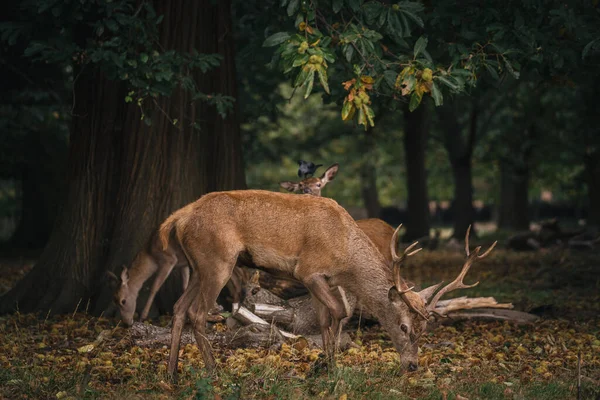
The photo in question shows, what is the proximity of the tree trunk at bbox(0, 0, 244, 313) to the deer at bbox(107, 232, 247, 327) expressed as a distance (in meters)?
0.19

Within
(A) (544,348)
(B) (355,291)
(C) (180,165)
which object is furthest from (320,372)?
(C) (180,165)

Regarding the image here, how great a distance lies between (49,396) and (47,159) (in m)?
15.1

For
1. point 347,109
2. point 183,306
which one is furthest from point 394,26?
point 183,306

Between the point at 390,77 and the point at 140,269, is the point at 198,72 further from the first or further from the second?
the point at 390,77

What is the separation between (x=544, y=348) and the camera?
8352 millimetres

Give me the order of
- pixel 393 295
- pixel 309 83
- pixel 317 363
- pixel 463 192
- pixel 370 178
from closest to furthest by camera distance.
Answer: pixel 317 363, pixel 393 295, pixel 309 83, pixel 463 192, pixel 370 178

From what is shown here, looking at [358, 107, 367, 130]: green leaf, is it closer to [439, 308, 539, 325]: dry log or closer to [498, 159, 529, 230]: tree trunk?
[439, 308, 539, 325]: dry log

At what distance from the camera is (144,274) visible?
33.8ft

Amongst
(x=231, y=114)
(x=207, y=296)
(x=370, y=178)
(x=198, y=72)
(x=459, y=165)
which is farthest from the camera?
(x=370, y=178)

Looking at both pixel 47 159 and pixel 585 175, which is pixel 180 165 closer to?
pixel 47 159

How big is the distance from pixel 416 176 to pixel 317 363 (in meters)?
15.9

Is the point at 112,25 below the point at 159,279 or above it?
above

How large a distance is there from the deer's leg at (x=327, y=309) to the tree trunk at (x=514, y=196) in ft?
61.2

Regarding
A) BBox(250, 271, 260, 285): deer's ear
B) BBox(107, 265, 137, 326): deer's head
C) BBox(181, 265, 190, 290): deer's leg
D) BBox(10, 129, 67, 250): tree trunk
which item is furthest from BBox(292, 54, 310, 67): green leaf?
BBox(10, 129, 67, 250): tree trunk
